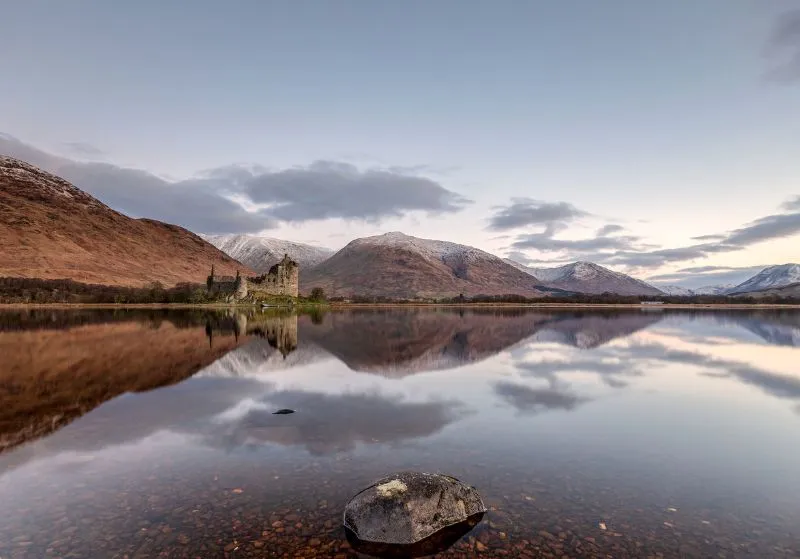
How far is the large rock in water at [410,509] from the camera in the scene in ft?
29.0

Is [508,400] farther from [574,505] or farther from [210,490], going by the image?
[210,490]

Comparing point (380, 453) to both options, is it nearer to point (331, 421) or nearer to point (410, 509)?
point (331, 421)

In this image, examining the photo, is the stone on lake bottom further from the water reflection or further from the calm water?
the water reflection

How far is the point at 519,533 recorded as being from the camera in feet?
29.7

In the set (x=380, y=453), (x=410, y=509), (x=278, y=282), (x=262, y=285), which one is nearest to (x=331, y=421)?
(x=380, y=453)

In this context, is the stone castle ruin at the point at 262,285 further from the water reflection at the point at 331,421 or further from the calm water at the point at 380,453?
the water reflection at the point at 331,421

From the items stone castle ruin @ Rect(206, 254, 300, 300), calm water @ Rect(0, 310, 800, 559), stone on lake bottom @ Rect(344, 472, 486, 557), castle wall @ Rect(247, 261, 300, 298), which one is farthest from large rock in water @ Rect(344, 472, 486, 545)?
castle wall @ Rect(247, 261, 300, 298)

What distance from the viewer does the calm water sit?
894 cm

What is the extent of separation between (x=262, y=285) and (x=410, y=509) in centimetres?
14146

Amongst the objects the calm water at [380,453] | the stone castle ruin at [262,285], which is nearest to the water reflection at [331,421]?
the calm water at [380,453]

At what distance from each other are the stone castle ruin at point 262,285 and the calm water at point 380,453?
10723 cm

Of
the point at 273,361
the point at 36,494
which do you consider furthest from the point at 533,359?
the point at 36,494

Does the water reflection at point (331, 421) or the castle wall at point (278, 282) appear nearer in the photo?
the water reflection at point (331, 421)

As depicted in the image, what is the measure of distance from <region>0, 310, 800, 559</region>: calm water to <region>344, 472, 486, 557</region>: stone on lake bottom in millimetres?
363
